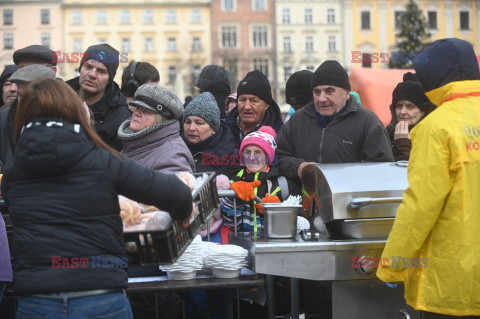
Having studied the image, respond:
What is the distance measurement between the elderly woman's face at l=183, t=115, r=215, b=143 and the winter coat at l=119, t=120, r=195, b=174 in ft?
2.87

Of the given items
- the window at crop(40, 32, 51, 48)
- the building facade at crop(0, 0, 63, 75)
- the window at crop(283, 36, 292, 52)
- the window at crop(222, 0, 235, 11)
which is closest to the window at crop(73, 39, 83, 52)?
the building facade at crop(0, 0, 63, 75)

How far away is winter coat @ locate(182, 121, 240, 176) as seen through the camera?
206 inches

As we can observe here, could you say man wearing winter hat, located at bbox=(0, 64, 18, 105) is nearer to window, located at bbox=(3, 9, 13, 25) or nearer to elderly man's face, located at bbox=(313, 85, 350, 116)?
elderly man's face, located at bbox=(313, 85, 350, 116)

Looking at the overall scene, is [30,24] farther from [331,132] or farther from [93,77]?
[331,132]

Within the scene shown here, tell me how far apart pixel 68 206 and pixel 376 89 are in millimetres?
6676

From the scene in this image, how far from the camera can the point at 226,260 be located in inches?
159

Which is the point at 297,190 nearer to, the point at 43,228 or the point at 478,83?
the point at 478,83

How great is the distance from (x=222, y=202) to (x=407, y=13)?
135 feet

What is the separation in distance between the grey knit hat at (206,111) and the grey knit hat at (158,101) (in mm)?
837

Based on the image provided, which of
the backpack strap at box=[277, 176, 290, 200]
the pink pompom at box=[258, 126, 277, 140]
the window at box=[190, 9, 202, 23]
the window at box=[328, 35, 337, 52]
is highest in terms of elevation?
the window at box=[190, 9, 202, 23]

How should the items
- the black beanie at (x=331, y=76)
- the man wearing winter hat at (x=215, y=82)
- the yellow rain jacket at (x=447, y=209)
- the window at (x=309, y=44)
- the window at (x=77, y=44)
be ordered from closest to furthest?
the yellow rain jacket at (x=447, y=209) < the black beanie at (x=331, y=76) < the man wearing winter hat at (x=215, y=82) < the window at (x=309, y=44) < the window at (x=77, y=44)

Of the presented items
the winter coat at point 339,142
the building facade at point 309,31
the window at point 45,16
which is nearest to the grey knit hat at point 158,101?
the winter coat at point 339,142

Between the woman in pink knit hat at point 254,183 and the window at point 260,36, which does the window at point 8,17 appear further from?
the woman in pink knit hat at point 254,183

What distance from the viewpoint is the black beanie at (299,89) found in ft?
21.4
